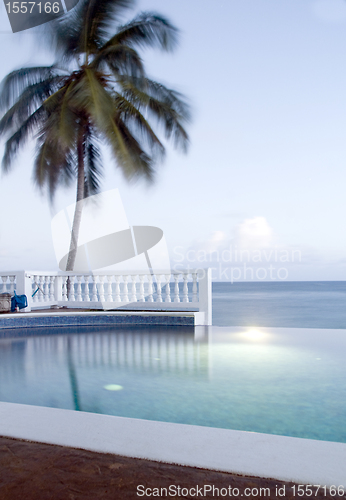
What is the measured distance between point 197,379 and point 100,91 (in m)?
7.31

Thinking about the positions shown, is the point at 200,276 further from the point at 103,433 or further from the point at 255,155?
the point at 255,155

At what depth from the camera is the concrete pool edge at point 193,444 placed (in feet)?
4.76

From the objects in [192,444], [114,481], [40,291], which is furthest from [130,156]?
[114,481]

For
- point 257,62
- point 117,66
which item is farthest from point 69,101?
point 257,62

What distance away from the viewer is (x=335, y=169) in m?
17.7

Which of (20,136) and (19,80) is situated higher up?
(19,80)

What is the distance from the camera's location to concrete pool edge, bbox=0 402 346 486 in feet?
4.76

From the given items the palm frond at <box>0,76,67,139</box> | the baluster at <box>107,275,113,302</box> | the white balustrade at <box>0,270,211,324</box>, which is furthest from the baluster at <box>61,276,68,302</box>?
the palm frond at <box>0,76,67,139</box>

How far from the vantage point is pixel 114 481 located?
53.9 inches

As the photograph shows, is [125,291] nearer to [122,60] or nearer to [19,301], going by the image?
[19,301]

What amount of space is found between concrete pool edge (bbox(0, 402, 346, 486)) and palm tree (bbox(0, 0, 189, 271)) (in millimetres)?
7664

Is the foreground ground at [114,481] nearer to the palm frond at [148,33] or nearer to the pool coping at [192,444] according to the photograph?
the pool coping at [192,444]

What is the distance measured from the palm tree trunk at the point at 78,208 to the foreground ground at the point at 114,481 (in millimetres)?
9221

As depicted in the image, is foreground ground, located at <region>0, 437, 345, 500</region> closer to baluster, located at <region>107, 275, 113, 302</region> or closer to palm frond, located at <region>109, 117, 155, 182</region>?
baluster, located at <region>107, 275, 113, 302</region>
